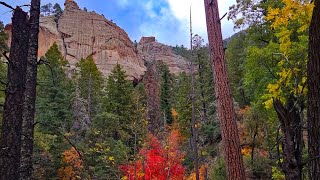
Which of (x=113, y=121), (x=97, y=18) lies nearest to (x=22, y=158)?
(x=113, y=121)

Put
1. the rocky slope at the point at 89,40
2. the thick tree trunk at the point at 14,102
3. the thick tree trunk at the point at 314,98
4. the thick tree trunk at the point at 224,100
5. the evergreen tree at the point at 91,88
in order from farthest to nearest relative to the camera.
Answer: the rocky slope at the point at 89,40 < the evergreen tree at the point at 91,88 < the thick tree trunk at the point at 224,100 < the thick tree trunk at the point at 14,102 < the thick tree trunk at the point at 314,98

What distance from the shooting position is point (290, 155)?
18.4 ft

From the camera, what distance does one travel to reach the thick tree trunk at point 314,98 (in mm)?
3465

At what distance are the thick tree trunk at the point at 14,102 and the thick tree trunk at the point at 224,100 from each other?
10.3ft

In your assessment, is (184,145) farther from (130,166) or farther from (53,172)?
(53,172)

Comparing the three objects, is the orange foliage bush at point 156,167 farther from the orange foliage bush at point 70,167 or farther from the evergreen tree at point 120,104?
the evergreen tree at point 120,104

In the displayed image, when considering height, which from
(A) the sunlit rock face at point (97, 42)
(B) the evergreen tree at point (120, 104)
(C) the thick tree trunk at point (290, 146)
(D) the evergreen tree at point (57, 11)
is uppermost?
(D) the evergreen tree at point (57, 11)

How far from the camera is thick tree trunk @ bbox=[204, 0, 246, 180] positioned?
520 cm

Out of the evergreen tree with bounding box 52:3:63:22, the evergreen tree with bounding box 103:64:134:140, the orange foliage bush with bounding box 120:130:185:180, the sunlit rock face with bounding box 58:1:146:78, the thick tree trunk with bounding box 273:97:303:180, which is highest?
the evergreen tree with bounding box 52:3:63:22

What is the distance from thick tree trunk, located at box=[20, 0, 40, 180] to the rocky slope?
5234 cm

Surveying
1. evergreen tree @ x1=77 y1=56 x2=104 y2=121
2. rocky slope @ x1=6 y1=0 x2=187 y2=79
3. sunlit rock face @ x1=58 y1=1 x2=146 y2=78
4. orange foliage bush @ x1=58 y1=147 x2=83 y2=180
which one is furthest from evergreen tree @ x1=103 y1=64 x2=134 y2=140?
sunlit rock face @ x1=58 y1=1 x2=146 y2=78

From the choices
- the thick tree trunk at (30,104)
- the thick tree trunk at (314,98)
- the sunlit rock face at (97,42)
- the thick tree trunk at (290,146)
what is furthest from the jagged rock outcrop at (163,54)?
the thick tree trunk at (314,98)

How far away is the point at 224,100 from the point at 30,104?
339 cm

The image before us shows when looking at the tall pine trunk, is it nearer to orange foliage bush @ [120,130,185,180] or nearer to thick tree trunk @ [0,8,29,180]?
orange foliage bush @ [120,130,185,180]
